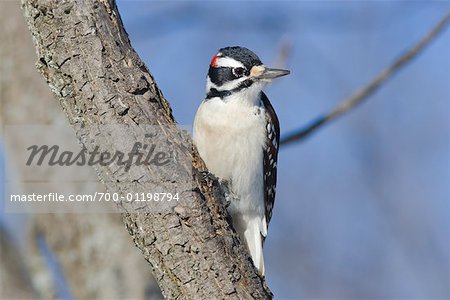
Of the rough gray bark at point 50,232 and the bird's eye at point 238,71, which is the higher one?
the bird's eye at point 238,71

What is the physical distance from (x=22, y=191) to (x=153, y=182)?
6.77 feet

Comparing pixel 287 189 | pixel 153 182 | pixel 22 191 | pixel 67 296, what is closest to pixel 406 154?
pixel 287 189

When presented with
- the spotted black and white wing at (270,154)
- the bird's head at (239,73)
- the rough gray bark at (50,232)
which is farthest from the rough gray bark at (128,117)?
the spotted black and white wing at (270,154)

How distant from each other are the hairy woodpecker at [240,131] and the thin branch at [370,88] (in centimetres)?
23

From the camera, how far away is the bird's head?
209 inches

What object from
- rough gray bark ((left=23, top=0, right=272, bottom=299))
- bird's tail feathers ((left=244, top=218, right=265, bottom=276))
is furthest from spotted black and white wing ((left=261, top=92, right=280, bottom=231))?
rough gray bark ((left=23, top=0, right=272, bottom=299))

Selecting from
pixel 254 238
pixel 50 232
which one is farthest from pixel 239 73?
pixel 50 232

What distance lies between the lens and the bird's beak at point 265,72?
17.1 feet

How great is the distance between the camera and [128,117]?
12.1ft

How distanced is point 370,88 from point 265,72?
2.47ft

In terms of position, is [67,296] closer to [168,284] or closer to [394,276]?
[168,284]

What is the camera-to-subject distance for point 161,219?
3658 millimetres

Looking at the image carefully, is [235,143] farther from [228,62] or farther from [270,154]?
[228,62]

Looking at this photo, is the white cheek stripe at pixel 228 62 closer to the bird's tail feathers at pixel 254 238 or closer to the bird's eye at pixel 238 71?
the bird's eye at pixel 238 71
